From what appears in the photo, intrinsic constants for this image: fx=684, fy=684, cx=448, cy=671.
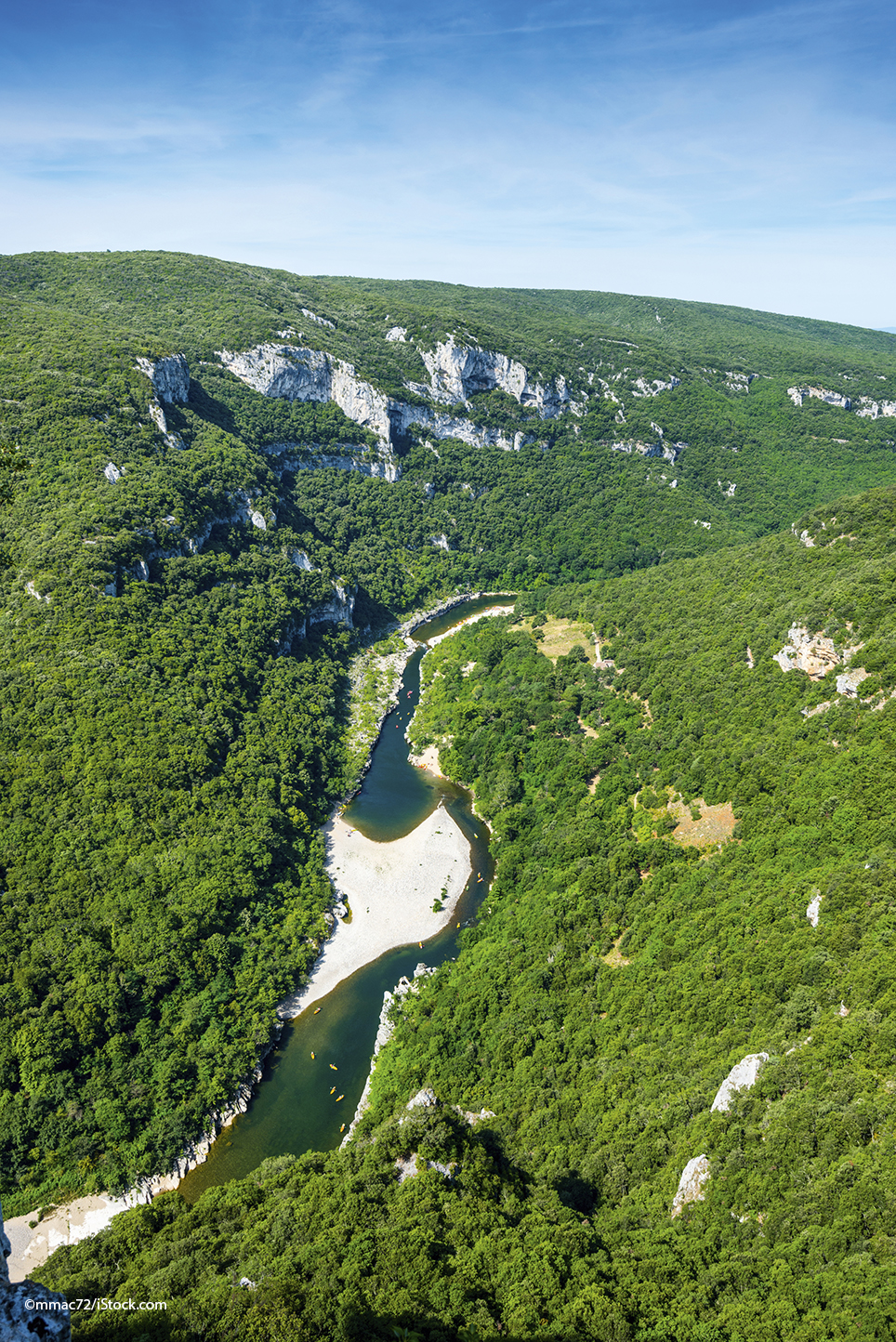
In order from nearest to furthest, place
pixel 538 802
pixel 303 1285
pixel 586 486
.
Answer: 1. pixel 303 1285
2. pixel 538 802
3. pixel 586 486

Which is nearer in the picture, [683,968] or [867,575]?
[683,968]

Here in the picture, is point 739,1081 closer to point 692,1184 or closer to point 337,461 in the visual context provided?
point 692,1184

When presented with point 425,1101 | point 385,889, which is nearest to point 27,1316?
point 425,1101

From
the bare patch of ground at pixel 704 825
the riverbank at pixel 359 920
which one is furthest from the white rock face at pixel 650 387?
the bare patch of ground at pixel 704 825

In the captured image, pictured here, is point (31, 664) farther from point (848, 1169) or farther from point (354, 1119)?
point (848, 1169)

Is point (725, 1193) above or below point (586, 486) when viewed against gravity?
below

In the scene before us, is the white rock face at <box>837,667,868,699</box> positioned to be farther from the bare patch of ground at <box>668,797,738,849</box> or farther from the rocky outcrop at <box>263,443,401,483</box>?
the rocky outcrop at <box>263,443,401,483</box>

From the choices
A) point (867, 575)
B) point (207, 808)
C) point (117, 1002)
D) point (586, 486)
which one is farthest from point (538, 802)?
point (586, 486)
